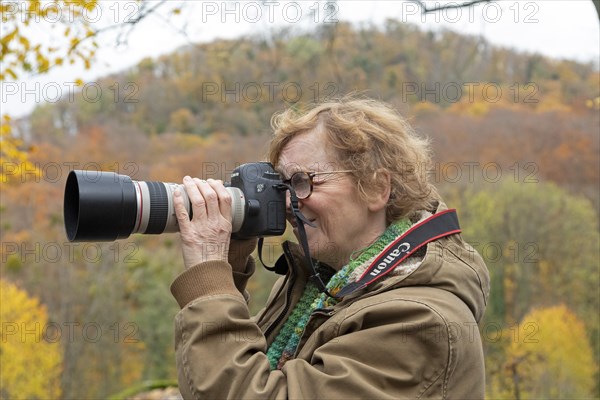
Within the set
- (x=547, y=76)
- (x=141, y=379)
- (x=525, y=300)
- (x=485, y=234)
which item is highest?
(x=547, y=76)

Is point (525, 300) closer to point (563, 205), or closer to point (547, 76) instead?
point (563, 205)

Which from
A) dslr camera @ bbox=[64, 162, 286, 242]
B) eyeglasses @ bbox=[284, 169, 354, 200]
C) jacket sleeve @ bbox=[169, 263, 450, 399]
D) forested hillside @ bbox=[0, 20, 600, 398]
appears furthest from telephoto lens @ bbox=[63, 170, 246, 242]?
forested hillside @ bbox=[0, 20, 600, 398]

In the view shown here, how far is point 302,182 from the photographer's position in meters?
1.88

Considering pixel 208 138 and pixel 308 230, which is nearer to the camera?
pixel 308 230

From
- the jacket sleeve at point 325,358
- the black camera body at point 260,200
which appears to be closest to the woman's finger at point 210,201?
the black camera body at point 260,200

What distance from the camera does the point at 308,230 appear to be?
6.15 feet

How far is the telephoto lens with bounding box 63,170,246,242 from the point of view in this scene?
5.46ft

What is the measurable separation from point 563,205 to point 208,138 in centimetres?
2262

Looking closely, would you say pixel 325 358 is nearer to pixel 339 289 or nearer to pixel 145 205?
pixel 339 289

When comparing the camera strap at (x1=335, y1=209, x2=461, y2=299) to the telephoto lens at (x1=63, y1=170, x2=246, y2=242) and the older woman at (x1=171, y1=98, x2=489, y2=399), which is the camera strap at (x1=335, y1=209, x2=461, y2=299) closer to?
the older woman at (x1=171, y1=98, x2=489, y2=399)

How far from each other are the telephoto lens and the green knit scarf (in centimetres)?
29

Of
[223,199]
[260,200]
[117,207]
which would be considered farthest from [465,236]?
[117,207]

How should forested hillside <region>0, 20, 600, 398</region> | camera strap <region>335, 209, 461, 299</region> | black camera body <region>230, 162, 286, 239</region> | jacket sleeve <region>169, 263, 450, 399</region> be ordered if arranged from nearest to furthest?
1. jacket sleeve <region>169, 263, 450, 399</region>
2. camera strap <region>335, 209, 461, 299</region>
3. black camera body <region>230, 162, 286, 239</region>
4. forested hillside <region>0, 20, 600, 398</region>

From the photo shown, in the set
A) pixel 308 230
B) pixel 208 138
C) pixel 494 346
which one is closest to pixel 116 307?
pixel 494 346
